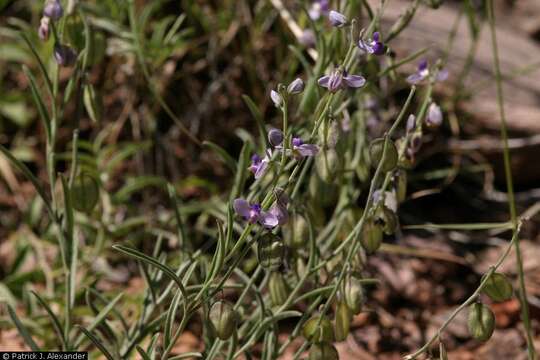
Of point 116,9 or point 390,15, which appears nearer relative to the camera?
point 116,9

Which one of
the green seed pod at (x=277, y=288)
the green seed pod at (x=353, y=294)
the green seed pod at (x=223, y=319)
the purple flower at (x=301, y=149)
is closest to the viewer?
the purple flower at (x=301, y=149)

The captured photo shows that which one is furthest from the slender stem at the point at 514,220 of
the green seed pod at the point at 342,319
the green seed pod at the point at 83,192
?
the green seed pod at the point at 83,192

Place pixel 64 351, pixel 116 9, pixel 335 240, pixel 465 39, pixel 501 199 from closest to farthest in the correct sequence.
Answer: pixel 64 351 < pixel 335 240 < pixel 116 9 < pixel 501 199 < pixel 465 39

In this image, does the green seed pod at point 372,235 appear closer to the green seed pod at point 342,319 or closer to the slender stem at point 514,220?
the green seed pod at point 342,319

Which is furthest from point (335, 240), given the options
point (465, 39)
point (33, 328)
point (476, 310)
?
point (465, 39)

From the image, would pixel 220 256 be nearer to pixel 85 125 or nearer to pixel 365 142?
pixel 365 142

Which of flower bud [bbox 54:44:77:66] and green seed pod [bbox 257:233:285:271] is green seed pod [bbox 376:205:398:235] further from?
flower bud [bbox 54:44:77:66]

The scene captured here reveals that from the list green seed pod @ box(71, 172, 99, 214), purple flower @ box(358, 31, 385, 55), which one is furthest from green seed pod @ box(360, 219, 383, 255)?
green seed pod @ box(71, 172, 99, 214)
